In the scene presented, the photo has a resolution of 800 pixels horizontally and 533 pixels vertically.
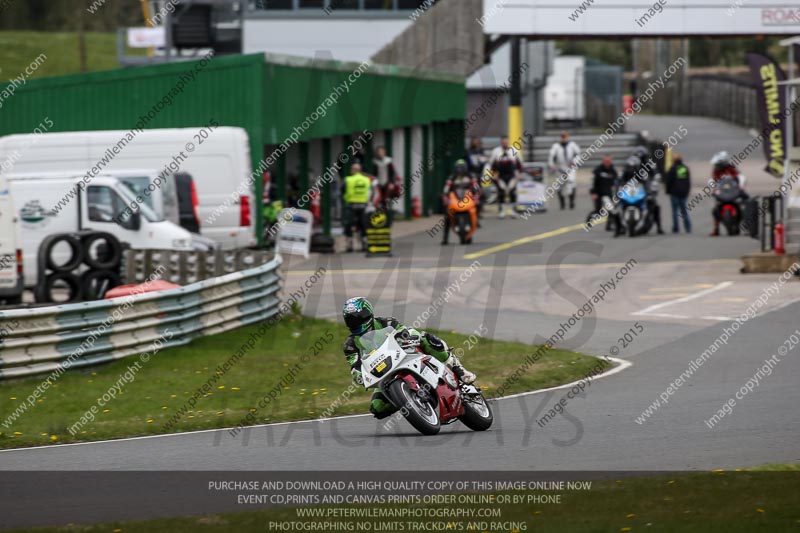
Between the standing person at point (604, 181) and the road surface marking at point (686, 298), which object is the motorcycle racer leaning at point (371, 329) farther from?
the standing person at point (604, 181)

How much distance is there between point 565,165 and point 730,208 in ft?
29.2

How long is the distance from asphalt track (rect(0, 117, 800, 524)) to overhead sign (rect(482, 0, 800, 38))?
10695mm

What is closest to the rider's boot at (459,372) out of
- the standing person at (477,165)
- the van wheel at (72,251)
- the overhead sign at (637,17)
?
the van wheel at (72,251)

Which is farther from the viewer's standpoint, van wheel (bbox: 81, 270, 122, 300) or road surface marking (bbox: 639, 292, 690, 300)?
road surface marking (bbox: 639, 292, 690, 300)

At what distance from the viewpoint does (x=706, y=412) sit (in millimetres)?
12453

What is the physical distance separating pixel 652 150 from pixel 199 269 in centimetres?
3095

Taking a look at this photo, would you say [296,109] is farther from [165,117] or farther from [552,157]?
[552,157]

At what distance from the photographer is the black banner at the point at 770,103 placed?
27344mm

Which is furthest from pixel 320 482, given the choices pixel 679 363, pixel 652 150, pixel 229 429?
pixel 652 150

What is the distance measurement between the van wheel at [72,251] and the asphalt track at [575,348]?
3.77m

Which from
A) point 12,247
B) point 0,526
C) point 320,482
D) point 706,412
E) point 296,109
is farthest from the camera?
point 296,109

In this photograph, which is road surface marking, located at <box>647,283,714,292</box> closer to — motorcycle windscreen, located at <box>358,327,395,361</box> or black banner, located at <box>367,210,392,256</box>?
black banner, located at <box>367,210,392,256</box>

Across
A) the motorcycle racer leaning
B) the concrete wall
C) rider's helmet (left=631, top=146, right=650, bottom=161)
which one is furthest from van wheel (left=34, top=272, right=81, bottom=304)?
the concrete wall

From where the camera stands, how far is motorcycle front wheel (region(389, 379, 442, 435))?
10797 mm
